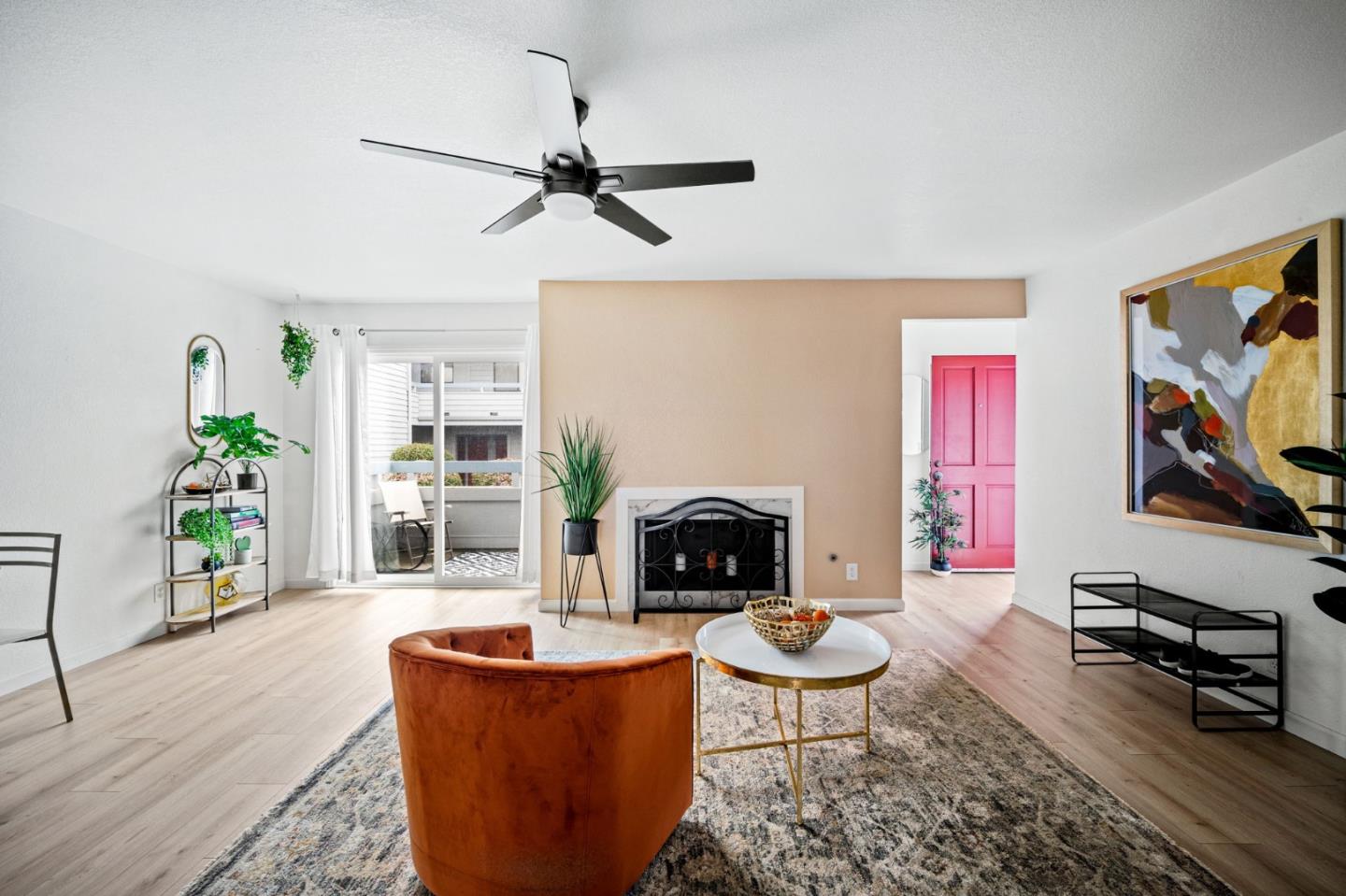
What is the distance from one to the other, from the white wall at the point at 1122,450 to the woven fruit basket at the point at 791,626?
6.79 ft

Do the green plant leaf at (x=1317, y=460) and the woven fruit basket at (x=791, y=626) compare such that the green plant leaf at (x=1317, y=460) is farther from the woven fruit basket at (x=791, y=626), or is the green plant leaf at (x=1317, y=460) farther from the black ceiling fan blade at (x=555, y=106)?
the black ceiling fan blade at (x=555, y=106)

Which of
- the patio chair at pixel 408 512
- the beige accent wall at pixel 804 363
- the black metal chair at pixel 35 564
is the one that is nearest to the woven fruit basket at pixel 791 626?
the beige accent wall at pixel 804 363

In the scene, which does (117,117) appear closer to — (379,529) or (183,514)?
(183,514)

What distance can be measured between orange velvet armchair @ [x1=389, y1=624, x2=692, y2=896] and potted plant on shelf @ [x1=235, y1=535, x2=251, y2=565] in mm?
3731

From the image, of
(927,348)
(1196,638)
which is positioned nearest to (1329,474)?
(1196,638)

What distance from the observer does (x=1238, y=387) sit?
2844 mm

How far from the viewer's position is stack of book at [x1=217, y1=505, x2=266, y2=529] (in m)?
4.41

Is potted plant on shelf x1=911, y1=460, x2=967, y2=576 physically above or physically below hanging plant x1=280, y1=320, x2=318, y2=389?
below

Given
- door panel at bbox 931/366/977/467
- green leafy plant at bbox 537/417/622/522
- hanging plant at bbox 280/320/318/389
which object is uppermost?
hanging plant at bbox 280/320/318/389

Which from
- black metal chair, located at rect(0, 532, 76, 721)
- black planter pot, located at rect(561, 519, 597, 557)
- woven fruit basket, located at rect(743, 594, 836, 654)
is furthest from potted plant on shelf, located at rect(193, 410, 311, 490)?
woven fruit basket, located at rect(743, 594, 836, 654)

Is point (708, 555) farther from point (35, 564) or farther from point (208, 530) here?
point (35, 564)

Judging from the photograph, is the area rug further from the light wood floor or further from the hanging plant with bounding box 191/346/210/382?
the hanging plant with bounding box 191/346/210/382

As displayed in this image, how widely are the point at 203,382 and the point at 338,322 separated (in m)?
1.23

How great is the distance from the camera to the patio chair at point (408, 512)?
5516 millimetres
